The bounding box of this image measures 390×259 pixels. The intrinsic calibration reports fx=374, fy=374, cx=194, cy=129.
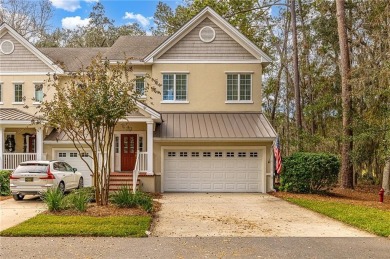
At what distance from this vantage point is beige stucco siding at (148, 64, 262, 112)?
782 inches

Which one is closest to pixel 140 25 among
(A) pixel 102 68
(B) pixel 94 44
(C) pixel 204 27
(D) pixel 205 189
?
(B) pixel 94 44

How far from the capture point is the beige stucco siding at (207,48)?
19.9 metres

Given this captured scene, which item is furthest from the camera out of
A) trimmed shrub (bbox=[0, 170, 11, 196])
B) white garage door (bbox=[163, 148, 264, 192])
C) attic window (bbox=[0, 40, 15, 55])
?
attic window (bbox=[0, 40, 15, 55])

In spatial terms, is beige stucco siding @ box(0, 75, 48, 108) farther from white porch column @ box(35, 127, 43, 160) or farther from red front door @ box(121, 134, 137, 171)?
red front door @ box(121, 134, 137, 171)

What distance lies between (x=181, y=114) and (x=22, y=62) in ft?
31.9

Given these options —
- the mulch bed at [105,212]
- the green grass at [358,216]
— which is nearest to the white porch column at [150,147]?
the mulch bed at [105,212]

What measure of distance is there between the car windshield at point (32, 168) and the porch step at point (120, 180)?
3.22m

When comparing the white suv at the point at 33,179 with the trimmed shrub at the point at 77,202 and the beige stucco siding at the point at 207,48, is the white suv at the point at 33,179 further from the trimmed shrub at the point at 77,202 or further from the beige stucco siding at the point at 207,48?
the beige stucco siding at the point at 207,48

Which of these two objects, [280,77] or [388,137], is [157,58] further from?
[280,77]

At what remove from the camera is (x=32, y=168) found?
14.2m

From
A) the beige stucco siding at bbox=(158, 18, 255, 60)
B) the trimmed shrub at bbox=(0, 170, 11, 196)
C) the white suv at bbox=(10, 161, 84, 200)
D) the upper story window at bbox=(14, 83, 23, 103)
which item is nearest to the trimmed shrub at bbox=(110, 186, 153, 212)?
the white suv at bbox=(10, 161, 84, 200)

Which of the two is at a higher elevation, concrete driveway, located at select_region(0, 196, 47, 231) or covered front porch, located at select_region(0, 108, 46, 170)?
covered front porch, located at select_region(0, 108, 46, 170)

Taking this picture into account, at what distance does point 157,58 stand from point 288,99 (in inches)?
795

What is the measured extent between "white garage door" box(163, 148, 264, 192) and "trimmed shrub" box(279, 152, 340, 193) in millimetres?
1392
